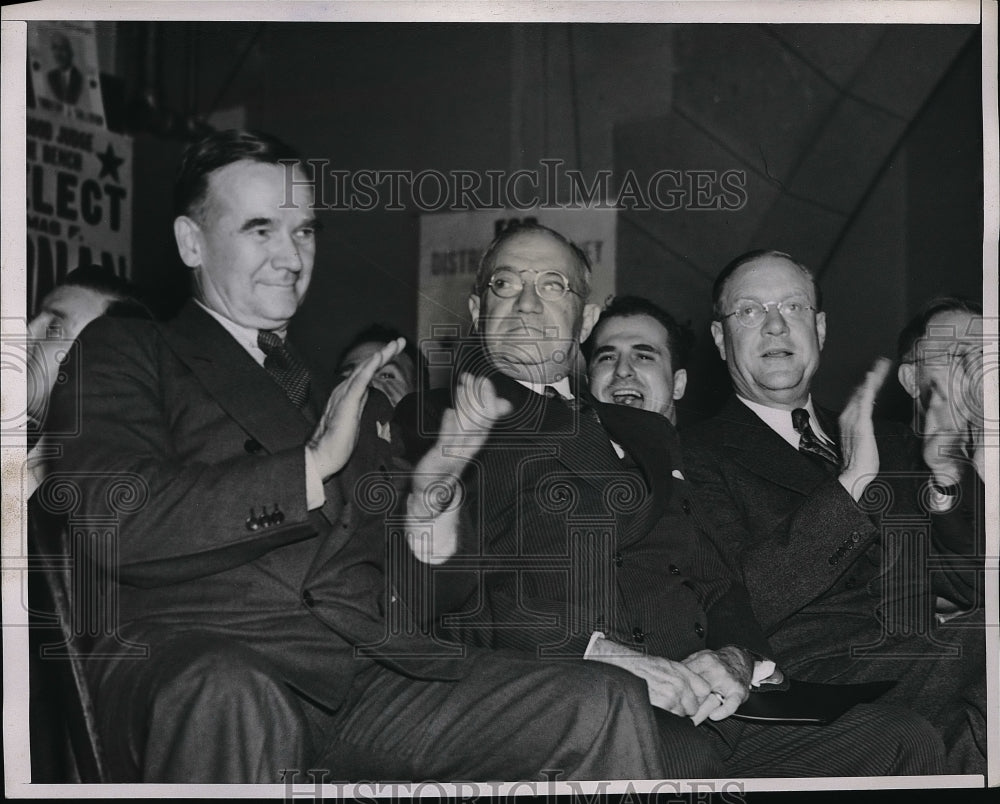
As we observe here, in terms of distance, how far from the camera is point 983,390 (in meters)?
5.25

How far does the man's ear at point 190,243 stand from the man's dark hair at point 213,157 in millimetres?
52

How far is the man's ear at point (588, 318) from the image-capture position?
511 cm

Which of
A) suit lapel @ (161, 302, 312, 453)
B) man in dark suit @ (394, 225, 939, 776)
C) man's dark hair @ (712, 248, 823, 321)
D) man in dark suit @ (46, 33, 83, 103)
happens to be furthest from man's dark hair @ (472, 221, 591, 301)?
man in dark suit @ (46, 33, 83, 103)

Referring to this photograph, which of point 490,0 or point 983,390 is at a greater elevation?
point 490,0

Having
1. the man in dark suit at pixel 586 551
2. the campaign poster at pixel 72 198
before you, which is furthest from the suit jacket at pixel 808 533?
the campaign poster at pixel 72 198

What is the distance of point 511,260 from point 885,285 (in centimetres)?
156

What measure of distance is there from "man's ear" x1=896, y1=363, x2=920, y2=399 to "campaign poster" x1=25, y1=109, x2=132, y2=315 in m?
3.17

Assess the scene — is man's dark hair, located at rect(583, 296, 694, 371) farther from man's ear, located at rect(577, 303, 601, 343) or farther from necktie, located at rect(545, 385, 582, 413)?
necktie, located at rect(545, 385, 582, 413)

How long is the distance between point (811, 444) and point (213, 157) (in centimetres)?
267

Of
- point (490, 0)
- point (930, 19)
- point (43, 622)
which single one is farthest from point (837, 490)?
point (43, 622)

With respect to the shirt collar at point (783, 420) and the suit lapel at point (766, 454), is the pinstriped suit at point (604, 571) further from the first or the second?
the shirt collar at point (783, 420)

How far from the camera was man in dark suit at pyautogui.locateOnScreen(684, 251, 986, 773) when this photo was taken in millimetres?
5062

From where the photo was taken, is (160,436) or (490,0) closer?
(160,436)

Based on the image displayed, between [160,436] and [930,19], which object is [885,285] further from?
[160,436]
